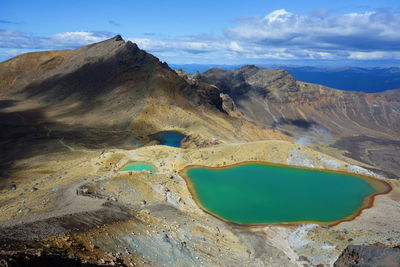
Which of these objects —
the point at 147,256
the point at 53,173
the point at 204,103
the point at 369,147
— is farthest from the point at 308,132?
the point at 147,256

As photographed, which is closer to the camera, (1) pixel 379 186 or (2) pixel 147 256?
(2) pixel 147 256

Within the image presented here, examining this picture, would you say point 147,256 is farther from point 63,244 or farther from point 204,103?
point 204,103

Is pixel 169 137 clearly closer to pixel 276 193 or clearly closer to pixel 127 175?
pixel 127 175

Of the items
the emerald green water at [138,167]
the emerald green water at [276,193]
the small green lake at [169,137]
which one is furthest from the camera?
the small green lake at [169,137]

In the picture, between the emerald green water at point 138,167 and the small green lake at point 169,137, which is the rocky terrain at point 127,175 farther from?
Result: the small green lake at point 169,137

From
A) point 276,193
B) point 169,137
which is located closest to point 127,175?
point 276,193

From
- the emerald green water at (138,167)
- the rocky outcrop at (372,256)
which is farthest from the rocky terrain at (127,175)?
the rocky outcrop at (372,256)

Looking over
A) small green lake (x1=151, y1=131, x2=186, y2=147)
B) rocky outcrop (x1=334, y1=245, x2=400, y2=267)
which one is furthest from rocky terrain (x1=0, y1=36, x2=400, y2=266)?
rocky outcrop (x1=334, y1=245, x2=400, y2=267)
